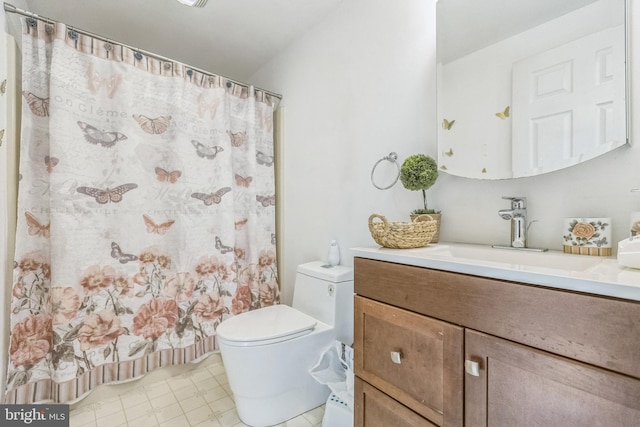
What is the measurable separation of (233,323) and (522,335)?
128 cm

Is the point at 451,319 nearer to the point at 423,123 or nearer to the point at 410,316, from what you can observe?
the point at 410,316

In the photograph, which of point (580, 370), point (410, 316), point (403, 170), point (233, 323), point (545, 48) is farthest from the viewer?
point (233, 323)

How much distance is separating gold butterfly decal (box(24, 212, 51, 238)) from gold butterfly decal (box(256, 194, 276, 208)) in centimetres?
119

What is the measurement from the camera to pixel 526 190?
1.09 m

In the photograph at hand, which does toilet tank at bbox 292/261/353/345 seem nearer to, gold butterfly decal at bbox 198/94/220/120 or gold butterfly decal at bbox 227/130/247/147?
gold butterfly decal at bbox 227/130/247/147

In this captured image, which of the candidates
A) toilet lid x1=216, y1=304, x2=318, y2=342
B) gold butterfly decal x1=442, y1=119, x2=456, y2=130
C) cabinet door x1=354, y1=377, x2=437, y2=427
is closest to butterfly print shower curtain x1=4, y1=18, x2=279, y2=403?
toilet lid x1=216, y1=304, x2=318, y2=342

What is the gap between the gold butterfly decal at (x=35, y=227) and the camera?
57.4 inches

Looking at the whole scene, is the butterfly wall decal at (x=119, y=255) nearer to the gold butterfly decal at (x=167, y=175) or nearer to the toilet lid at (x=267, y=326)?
the gold butterfly decal at (x=167, y=175)

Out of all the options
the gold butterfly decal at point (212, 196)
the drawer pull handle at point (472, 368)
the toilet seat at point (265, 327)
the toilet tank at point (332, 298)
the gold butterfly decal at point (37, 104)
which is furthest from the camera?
the gold butterfly decal at point (212, 196)

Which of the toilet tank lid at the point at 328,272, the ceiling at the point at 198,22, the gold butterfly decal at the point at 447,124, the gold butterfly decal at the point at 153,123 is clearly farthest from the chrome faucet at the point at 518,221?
the gold butterfly decal at the point at 153,123

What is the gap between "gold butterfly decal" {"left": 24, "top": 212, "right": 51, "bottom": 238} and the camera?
146cm


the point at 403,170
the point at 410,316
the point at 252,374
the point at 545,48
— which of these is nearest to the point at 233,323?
the point at 252,374

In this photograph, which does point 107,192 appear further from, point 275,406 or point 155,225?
point 275,406

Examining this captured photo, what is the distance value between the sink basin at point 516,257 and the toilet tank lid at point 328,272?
23.5 inches
